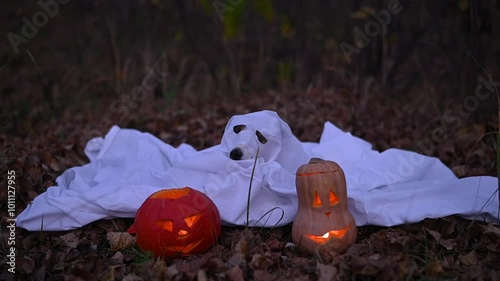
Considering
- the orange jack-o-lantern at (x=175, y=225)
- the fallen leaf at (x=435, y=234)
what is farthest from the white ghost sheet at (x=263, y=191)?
the orange jack-o-lantern at (x=175, y=225)

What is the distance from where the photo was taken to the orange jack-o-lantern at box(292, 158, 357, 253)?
2.42m

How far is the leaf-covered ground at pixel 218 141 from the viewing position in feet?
7.48

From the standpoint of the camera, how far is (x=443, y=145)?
4.03 metres

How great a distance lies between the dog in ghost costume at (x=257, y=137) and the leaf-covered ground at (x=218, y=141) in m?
0.45

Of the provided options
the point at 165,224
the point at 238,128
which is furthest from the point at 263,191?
the point at 165,224

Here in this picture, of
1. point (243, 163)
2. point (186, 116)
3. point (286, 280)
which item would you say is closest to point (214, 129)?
point (186, 116)

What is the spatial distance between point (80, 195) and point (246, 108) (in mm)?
2981

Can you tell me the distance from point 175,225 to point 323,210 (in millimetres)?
749

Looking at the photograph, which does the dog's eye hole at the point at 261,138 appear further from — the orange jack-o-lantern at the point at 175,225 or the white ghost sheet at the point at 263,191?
the orange jack-o-lantern at the point at 175,225

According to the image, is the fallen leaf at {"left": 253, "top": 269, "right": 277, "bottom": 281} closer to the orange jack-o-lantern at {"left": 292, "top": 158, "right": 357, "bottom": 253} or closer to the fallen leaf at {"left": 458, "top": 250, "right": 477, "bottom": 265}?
the orange jack-o-lantern at {"left": 292, "top": 158, "right": 357, "bottom": 253}

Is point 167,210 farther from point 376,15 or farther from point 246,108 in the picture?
point 376,15

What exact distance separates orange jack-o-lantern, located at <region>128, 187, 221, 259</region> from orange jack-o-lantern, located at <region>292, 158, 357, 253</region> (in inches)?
19.5

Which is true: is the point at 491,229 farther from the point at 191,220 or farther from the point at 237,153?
the point at 191,220

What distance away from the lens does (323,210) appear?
2.44 m
